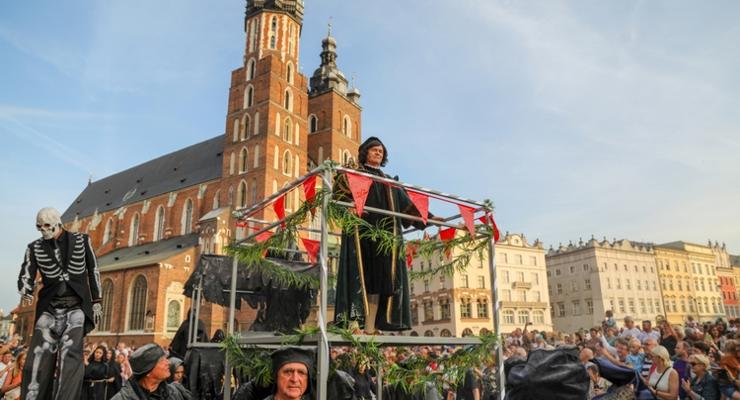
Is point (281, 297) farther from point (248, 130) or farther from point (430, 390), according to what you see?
point (248, 130)

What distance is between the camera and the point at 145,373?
10.8 feet

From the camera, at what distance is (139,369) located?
3273 millimetres

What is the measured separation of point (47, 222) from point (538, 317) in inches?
1905

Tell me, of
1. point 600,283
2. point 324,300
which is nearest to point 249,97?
point 324,300

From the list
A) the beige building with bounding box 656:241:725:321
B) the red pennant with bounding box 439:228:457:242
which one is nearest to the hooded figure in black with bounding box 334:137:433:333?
the red pennant with bounding box 439:228:457:242

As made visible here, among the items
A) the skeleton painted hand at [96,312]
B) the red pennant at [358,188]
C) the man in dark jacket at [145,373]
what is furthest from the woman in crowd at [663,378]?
the skeleton painted hand at [96,312]

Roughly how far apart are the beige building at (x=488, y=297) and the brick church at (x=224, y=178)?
46.0 feet

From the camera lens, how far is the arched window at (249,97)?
119 feet

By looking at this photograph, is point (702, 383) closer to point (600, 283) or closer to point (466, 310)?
point (466, 310)

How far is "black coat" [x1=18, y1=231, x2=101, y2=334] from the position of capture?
3832mm

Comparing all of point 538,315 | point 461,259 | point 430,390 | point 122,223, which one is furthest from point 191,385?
point 538,315

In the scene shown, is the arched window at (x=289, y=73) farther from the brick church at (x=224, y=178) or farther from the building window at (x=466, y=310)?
the building window at (x=466, y=310)

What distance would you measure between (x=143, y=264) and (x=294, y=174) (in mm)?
12083

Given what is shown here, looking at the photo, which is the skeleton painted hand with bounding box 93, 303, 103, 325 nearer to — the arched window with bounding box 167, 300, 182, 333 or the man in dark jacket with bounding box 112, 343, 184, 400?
the man in dark jacket with bounding box 112, 343, 184, 400
